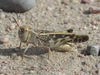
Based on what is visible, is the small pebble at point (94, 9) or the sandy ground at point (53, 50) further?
the small pebble at point (94, 9)

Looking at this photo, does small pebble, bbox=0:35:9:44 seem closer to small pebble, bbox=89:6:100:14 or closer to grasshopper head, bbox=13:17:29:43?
grasshopper head, bbox=13:17:29:43

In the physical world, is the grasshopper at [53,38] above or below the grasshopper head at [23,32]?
below

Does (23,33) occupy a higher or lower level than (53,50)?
higher

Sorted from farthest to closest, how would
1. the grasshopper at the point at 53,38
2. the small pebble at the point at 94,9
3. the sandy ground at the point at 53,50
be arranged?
1. the small pebble at the point at 94,9
2. the grasshopper at the point at 53,38
3. the sandy ground at the point at 53,50

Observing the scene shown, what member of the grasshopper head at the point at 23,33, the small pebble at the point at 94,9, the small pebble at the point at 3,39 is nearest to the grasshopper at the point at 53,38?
the grasshopper head at the point at 23,33

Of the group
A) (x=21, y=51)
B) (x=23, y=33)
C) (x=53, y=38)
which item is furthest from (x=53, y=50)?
(x=23, y=33)

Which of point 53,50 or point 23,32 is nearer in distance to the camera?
point 23,32

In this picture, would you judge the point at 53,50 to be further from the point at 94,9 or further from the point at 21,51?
the point at 94,9

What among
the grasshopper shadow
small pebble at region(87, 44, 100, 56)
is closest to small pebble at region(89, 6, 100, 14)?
small pebble at region(87, 44, 100, 56)

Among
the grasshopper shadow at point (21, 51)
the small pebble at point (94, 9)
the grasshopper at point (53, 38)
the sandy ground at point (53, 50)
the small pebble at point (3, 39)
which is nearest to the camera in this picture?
the sandy ground at point (53, 50)

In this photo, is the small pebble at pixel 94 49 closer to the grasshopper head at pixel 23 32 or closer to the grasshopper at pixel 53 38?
the grasshopper at pixel 53 38
